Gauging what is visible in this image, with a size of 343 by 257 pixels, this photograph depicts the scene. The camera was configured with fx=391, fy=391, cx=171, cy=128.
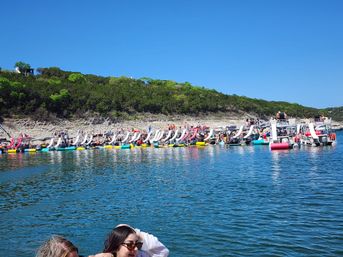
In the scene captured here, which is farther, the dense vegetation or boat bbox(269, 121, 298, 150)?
the dense vegetation

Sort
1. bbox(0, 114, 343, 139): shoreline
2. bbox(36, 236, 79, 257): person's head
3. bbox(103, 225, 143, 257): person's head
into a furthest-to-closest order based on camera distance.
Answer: bbox(0, 114, 343, 139): shoreline, bbox(103, 225, 143, 257): person's head, bbox(36, 236, 79, 257): person's head

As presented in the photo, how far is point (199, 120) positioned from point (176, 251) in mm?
95686

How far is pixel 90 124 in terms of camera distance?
88375mm

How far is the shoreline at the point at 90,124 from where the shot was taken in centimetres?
7769

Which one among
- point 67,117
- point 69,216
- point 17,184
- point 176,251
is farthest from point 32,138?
point 176,251

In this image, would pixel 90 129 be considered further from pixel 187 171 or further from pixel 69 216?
pixel 69 216

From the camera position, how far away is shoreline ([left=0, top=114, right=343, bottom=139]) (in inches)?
3059

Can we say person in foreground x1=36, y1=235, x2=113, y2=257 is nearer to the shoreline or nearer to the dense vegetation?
the shoreline

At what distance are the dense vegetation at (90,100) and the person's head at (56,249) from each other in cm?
8061

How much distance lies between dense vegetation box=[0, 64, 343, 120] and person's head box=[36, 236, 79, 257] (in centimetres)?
8061

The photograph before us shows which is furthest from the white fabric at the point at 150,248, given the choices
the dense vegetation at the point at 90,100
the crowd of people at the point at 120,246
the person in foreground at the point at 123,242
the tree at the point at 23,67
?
the tree at the point at 23,67

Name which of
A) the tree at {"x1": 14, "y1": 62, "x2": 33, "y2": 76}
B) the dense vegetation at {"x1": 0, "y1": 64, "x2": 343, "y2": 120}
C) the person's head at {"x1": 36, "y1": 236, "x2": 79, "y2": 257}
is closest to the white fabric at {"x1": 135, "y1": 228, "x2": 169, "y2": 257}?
the person's head at {"x1": 36, "y1": 236, "x2": 79, "y2": 257}

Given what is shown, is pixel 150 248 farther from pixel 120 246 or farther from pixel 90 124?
pixel 90 124

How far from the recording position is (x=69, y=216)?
1588 centimetres
